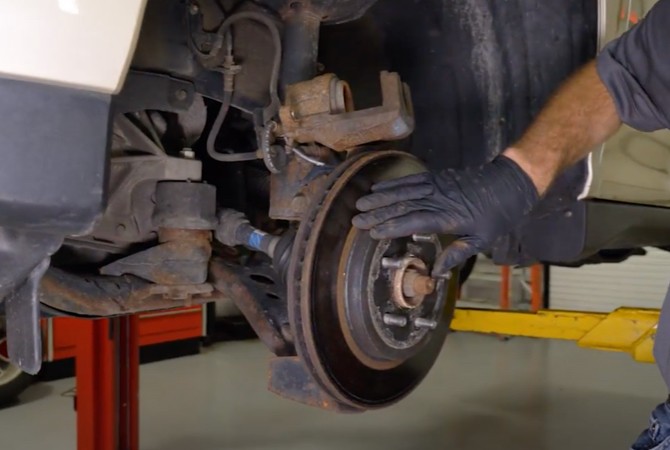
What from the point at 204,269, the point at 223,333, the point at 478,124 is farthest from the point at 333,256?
the point at 223,333

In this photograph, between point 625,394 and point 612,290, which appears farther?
point 612,290

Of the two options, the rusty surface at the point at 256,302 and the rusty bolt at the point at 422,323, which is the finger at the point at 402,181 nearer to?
the rusty bolt at the point at 422,323

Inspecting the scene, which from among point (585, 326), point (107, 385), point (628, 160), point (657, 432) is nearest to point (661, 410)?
point (657, 432)

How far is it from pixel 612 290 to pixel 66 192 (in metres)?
5.27

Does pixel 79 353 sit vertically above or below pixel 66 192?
below

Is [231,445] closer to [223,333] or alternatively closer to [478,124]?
[478,124]

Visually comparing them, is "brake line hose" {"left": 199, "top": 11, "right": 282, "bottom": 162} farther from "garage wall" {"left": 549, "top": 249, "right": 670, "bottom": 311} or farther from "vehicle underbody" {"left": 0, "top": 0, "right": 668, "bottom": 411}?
"garage wall" {"left": 549, "top": 249, "right": 670, "bottom": 311}

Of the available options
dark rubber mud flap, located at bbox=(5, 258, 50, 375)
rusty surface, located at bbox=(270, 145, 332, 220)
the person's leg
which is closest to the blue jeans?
the person's leg

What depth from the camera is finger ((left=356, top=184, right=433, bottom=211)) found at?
980 mm

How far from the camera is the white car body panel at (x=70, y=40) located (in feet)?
2.27

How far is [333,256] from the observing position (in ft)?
3.34

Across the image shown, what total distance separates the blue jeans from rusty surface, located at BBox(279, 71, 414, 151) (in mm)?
559

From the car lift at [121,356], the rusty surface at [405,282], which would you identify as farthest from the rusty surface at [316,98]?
the car lift at [121,356]

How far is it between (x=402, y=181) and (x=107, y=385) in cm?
164
